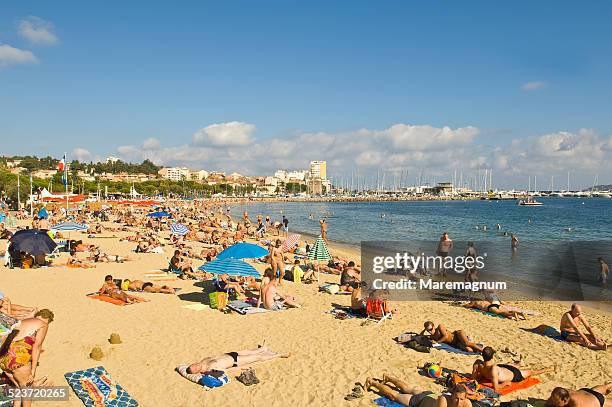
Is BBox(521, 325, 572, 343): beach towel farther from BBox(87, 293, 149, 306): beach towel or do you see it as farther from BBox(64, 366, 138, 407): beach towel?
BBox(87, 293, 149, 306): beach towel

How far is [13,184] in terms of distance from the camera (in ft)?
164

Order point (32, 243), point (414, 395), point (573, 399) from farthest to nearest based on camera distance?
point (32, 243), point (414, 395), point (573, 399)

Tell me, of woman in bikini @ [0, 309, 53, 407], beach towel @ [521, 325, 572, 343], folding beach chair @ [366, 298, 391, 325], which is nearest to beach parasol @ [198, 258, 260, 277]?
folding beach chair @ [366, 298, 391, 325]

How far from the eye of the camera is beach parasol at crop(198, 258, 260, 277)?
9148 mm

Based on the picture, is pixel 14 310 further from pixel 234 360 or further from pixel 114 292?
pixel 234 360

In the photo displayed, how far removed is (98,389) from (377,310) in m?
5.24

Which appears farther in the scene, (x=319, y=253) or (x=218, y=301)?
(x=319, y=253)

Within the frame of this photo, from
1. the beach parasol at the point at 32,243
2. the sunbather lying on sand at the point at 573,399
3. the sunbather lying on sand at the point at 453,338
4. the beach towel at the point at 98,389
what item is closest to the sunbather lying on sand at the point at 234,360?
the beach towel at the point at 98,389

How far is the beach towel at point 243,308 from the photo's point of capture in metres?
8.88

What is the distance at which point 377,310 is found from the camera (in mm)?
8680

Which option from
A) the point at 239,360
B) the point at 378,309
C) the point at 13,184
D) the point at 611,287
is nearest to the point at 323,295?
the point at 378,309

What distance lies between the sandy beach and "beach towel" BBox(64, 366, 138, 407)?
131 millimetres

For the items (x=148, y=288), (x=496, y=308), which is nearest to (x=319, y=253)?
(x=148, y=288)

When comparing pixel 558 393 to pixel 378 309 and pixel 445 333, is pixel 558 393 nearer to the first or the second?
pixel 445 333
